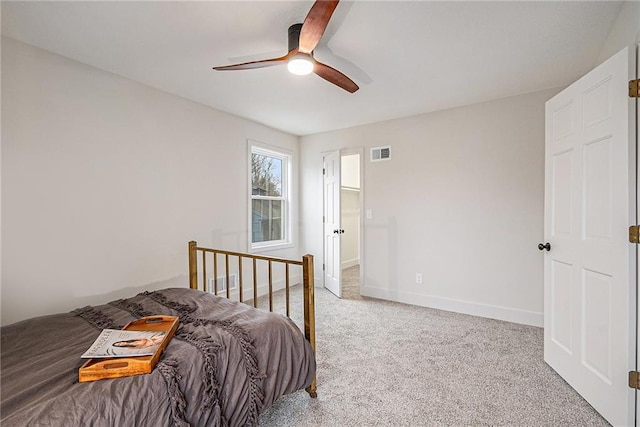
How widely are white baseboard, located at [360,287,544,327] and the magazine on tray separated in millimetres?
3024

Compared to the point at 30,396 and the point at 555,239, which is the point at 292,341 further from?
the point at 555,239

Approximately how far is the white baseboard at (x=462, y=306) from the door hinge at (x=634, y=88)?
7.46 feet

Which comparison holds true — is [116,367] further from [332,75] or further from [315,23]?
[332,75]

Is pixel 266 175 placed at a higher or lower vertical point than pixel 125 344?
higher

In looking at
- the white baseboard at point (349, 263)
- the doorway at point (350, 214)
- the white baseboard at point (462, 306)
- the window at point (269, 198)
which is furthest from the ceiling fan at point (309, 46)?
the white baseboard at point (349, 263)

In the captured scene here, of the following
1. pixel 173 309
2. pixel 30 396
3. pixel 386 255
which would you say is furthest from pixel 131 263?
pixel 386 255

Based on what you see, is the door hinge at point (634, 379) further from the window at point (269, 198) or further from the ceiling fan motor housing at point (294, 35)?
the window at point (269, 198)

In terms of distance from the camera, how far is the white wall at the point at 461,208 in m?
3.08

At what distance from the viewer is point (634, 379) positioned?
156 cm

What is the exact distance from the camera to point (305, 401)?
188 centimetres

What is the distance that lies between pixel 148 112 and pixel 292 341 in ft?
8.29

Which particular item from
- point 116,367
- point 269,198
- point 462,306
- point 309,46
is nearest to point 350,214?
point 269,198

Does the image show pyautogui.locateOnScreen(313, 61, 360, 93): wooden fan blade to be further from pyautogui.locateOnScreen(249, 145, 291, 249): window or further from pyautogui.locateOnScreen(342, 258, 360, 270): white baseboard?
pyautogui.locateOnScreen(342, 258, 360, 270): white baseboard

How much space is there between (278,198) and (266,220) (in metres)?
0.41
